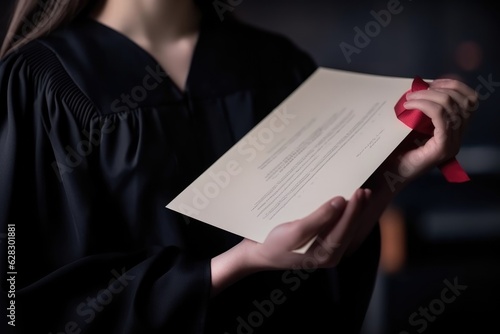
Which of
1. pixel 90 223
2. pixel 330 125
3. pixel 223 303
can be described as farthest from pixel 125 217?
pixel 330 125

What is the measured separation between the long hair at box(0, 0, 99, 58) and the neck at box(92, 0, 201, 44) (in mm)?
33

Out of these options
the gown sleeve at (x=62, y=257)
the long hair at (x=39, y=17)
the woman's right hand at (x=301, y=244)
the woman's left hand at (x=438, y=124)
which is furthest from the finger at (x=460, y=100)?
the long hair at (x=39, y=17)

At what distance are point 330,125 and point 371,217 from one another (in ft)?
0.49

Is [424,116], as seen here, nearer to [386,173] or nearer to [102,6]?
[386,173]

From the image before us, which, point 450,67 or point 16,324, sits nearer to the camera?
point 16,324

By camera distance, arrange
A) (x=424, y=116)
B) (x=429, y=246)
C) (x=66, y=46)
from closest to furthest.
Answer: (x=424, y=116) → (x=66, y=46) → (x=429, y=246)

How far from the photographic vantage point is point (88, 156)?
2.22 ft

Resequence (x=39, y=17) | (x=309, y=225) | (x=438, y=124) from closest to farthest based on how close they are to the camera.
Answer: (x=309, y=225) → (x=438, y=124) → (x=39, y=17)

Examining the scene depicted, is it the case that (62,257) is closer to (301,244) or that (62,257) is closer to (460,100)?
(301,244)

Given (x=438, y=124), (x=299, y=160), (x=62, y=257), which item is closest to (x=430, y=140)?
(x=438, y=124)

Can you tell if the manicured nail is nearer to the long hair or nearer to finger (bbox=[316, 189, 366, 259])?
finger (bbox=[316, 189, 366, 259])

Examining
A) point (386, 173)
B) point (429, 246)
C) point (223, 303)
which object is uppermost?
point (386, 173)

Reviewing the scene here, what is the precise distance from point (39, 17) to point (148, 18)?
0.15 meters

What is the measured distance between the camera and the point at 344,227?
0.54 metres
